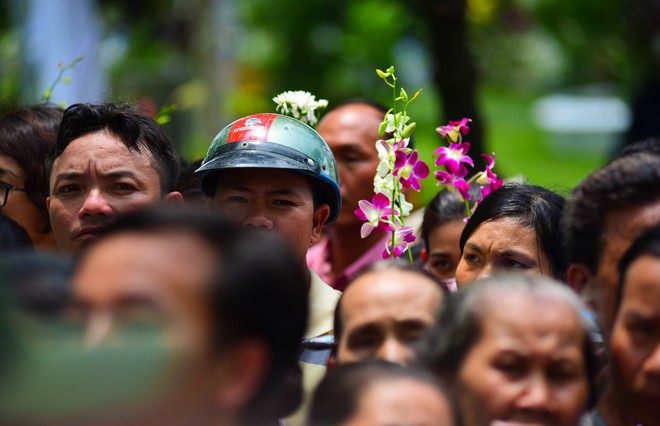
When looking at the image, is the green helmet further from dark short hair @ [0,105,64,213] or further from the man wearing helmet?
dark short hair @ [0,105,64,213]

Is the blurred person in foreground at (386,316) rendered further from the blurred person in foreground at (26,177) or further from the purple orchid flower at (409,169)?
the blurred person in foreground at (26,177)

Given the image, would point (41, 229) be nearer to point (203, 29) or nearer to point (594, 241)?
point (594, 241)

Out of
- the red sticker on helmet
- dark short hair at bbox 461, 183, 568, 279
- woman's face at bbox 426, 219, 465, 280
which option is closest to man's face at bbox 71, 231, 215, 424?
the red sticker on helmet

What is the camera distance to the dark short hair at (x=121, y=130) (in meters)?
3.94

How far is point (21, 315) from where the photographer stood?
79.0 inches

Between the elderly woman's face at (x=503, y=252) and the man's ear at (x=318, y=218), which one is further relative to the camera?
the man's ear at (x=318, y=218)

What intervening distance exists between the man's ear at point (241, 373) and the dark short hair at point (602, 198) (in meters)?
1.03

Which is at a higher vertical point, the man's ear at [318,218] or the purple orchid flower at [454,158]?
the purple orchid flower at [454,158]

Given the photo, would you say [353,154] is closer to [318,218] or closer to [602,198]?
[318,218]

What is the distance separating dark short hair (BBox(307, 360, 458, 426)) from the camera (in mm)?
2369

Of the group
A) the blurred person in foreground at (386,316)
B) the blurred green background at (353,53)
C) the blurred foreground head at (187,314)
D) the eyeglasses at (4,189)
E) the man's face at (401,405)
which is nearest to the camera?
the blurred foreground head at (187,314)

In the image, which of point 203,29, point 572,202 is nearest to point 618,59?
point 203,29

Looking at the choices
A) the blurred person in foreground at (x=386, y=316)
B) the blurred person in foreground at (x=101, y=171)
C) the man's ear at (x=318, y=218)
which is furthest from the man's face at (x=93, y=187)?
the blurred person in foreground at (x=386, y=316)

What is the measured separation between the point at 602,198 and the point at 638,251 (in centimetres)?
26
